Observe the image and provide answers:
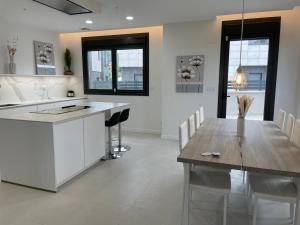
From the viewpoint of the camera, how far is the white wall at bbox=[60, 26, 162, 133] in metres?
5.68

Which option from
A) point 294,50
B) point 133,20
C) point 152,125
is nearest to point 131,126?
point 152,125

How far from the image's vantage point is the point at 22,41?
518 cm

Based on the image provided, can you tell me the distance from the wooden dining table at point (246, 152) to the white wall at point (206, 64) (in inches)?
77.7

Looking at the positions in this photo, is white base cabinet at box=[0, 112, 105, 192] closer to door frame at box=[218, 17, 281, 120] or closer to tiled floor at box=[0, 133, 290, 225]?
tiled floor at box=[0, 133, 290, 225]

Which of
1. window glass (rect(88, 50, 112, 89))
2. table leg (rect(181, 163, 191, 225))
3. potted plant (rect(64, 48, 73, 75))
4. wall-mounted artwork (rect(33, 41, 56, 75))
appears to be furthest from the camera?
potted plant (rect(64, 48, 73, 75))

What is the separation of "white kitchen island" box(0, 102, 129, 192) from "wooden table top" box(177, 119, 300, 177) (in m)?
1.64

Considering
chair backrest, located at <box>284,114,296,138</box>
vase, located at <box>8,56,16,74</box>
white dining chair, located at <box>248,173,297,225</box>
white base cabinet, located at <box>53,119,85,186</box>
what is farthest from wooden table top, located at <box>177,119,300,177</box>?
vase, located at <box>8,56,16,74</box>

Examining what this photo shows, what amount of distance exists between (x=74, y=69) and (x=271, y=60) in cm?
498

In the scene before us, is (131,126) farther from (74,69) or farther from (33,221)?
(33,221)

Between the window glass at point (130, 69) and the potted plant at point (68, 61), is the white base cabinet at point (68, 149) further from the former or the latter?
the potted plant at point (68, 61)

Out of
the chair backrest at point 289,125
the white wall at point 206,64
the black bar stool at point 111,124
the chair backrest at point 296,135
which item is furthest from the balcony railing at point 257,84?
the black bar stool at point 111,124

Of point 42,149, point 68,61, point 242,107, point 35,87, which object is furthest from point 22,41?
point 242,107

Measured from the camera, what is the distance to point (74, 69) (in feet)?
21.4

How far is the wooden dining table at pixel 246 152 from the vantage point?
180 centimetres
